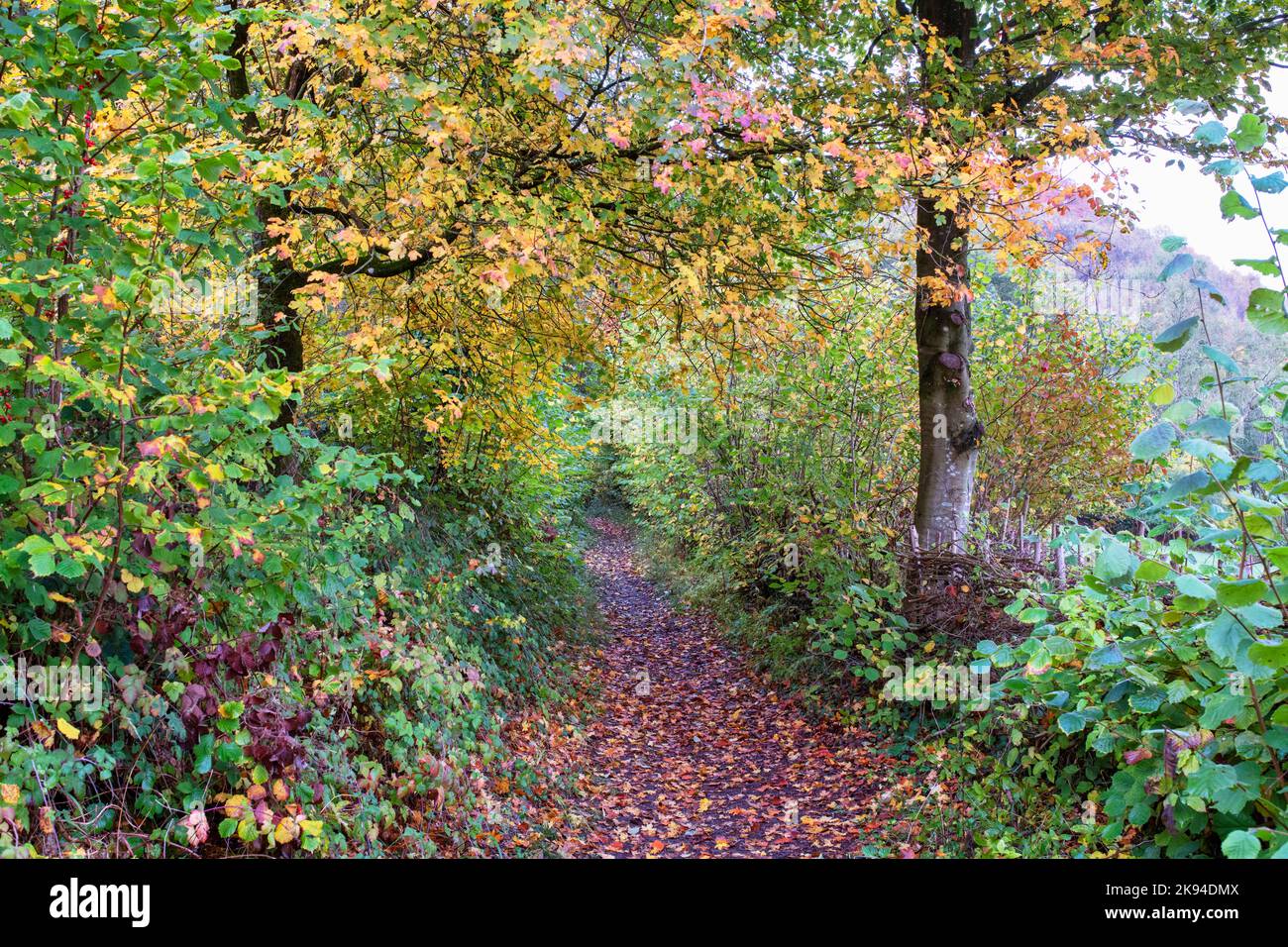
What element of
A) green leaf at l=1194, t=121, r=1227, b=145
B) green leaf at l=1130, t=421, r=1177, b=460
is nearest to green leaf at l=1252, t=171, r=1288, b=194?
green leaf at l=1194, t=121, r=1227, b=145

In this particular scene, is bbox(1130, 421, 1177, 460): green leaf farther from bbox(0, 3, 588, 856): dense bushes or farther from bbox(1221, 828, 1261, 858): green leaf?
bbox(0, 3, 588, 856): dense bushes

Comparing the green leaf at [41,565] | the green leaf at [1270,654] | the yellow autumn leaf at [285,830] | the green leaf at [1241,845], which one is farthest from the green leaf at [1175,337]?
the yellow autumn leaf at [285,830]

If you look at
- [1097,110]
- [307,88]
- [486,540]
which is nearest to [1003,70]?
[1097,110]

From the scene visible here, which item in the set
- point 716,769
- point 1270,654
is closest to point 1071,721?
point 1270,654

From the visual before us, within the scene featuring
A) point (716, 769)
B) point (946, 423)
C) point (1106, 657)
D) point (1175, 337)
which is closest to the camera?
point (1175, 337)

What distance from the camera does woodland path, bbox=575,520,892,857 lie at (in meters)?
6.04

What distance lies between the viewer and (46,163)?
130 inches

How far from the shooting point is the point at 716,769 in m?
7.68

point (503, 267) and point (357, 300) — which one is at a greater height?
point (357, 300)

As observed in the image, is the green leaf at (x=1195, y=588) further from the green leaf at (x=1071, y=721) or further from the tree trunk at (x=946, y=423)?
the tree trunk at (x=946, y=423)

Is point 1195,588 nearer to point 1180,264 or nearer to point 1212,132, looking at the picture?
point 1180,264

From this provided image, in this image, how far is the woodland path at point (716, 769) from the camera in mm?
6035

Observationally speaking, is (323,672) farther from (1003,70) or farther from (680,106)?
(1003,70)

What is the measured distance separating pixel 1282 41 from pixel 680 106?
6385mm
